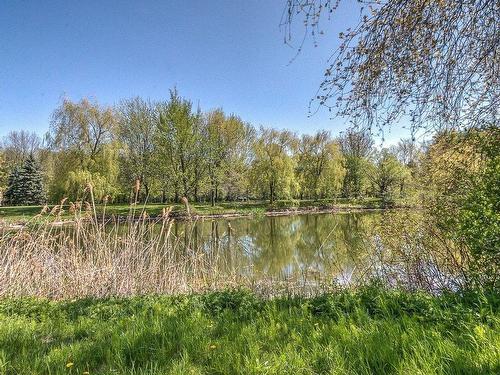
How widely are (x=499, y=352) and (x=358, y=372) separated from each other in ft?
2.75

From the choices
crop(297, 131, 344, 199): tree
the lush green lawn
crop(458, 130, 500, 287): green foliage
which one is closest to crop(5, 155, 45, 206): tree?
crop(297, 131, 344, 199): tree

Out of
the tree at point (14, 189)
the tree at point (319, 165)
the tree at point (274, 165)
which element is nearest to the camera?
the tree at point (274, 165)

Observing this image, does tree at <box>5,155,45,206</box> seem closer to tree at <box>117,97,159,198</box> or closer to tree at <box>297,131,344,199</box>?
tree at <box>117,97,159,198</box>

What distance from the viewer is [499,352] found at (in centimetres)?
191

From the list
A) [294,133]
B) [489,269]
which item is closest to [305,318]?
[489,269]

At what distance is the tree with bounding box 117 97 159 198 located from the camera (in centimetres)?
3256

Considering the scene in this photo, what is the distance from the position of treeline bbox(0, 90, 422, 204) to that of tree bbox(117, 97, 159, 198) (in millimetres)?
100

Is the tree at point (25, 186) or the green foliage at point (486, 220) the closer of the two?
the green foliage at point (486, 220)

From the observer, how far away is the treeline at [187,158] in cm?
2923

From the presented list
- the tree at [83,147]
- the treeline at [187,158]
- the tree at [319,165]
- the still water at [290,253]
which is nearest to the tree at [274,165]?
the treeline at [187,158]

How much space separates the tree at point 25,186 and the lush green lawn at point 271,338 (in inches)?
1682

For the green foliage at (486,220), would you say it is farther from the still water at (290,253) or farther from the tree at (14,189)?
the tree at (14,189)

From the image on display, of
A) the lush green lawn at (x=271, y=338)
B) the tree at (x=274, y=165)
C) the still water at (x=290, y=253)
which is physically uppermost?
the tree at (x=274, y=165)

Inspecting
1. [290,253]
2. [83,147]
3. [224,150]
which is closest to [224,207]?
[224,150]
